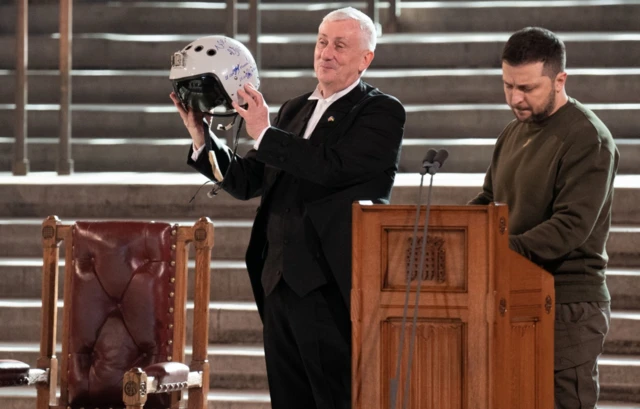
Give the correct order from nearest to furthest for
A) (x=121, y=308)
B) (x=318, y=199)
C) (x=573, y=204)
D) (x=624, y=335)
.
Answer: (x=573, y=204), (x=318, y=199), (x=121, y=308), (x=624, y=335)

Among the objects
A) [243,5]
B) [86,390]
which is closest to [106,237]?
[86,390]

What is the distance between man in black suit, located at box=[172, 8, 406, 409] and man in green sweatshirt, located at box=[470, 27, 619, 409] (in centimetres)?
43

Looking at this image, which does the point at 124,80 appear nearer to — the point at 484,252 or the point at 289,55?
the point at 289,55

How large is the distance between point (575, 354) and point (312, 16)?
476 cm

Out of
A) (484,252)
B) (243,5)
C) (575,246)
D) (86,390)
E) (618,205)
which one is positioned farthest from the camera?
(243,5)

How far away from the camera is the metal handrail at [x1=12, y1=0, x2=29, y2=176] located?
5.92 meters

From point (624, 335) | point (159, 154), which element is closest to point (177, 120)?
point (159, 154)

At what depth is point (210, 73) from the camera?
284cm

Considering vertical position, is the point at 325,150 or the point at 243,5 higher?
the point at 243,5

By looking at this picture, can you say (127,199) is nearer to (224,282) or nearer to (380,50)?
(224,282)

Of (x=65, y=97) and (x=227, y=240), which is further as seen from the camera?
(x=65, y=97)

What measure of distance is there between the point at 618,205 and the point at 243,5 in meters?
3.20

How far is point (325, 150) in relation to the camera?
287cm

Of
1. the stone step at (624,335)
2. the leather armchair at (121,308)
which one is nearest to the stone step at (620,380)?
the stone step at (624,335)
